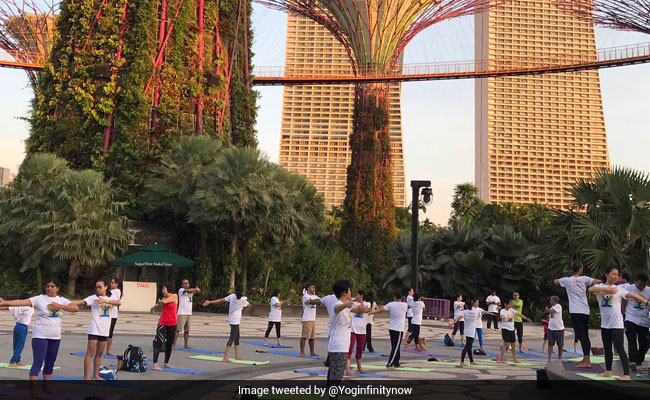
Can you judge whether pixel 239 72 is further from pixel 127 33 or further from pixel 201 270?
pixel 201 270

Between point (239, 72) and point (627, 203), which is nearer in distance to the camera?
point (627, 203)

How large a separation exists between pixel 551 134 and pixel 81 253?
146 meters

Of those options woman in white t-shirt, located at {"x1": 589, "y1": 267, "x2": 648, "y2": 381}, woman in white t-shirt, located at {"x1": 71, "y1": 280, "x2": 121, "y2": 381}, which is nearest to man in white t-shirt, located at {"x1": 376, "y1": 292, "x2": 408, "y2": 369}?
woman in white t-shirt, located at {"x1": 589, "y1": 267, "x2": 648, "y2": 381}

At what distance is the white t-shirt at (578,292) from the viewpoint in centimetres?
1124

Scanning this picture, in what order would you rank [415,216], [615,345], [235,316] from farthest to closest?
[415,216]
[235,316]
[615,345]

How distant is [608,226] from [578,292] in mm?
15149

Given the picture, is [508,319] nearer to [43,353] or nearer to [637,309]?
[637,309]

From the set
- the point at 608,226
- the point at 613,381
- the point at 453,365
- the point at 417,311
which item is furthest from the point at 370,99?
the point at 613,381

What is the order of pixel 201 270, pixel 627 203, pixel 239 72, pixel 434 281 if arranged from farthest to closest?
pixel 239 72, pixel 434 281, pixel 201 270, pixel 627 203

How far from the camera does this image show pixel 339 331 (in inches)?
360

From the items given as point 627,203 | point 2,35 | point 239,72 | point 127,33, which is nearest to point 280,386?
point 627,203

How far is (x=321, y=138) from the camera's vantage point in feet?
569

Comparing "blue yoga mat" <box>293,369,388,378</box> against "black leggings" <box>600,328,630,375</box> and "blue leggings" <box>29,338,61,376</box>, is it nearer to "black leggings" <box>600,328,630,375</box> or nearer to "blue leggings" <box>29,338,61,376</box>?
"black leggings" <box>600,328,630,375</box>

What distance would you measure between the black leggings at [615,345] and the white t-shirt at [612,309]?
78 millimetres
